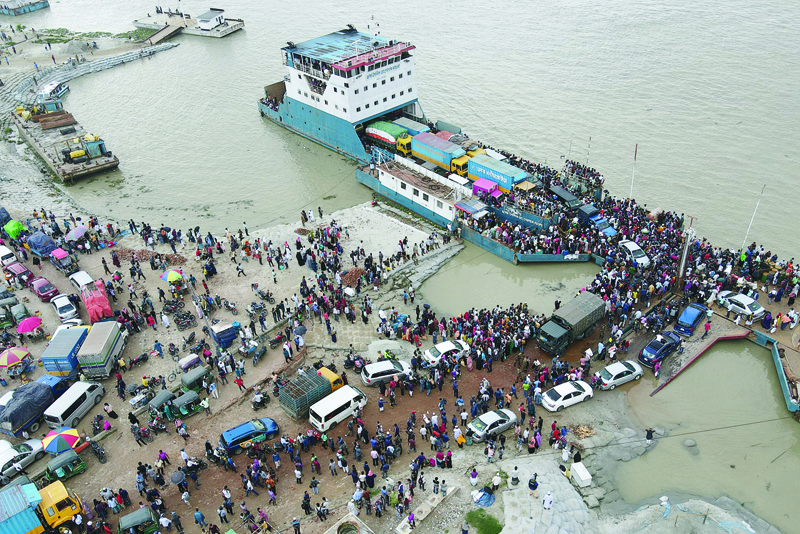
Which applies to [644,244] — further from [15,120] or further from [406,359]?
[15,120]

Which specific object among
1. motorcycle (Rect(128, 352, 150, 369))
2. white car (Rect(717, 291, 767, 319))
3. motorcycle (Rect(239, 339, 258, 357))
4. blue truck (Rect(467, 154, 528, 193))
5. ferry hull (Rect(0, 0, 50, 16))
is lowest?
motorcycle (Rect(128, 352, 150, 369))

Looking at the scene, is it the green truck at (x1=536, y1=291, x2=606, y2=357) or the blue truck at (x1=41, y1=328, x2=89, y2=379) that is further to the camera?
the blue truck at (x1=41, y1=328, x2=89, y2=379)

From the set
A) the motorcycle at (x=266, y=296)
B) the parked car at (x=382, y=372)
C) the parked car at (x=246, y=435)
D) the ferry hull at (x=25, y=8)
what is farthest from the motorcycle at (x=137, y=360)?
the ferry hull at (x=25, y=8)

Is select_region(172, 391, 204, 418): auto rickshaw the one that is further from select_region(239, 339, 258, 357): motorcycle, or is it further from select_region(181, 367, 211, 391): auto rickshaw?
select_region(239, 339, 258, 357): motorcycle

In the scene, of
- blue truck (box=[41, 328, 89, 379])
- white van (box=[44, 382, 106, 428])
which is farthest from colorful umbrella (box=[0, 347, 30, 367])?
white van (box=[44, 382, 106, 428])

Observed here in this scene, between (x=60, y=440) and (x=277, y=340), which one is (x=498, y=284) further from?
(x=60, y=440)

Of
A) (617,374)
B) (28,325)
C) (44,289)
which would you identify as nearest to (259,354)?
(28,325)
